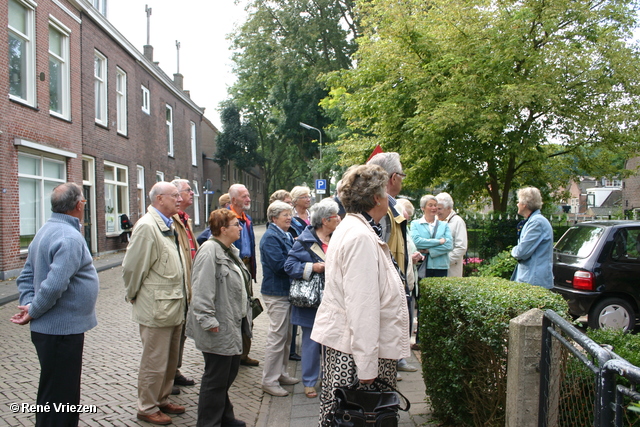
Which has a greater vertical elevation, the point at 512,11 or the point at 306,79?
the point at 306,79

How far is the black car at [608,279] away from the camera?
666 cm

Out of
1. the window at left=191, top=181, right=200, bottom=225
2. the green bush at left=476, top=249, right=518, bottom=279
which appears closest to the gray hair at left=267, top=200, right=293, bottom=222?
the green bush at left=476, top=249, right=518, bottom=279

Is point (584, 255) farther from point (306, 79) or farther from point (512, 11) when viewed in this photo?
point (306, 79)

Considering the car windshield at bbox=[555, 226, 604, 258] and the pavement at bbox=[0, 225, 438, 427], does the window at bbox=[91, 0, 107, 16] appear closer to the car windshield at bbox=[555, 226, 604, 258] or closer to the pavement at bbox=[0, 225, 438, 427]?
the pavement at bbox=[0, 225, 438, 427]

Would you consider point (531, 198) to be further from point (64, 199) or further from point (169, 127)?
point (169, 127)

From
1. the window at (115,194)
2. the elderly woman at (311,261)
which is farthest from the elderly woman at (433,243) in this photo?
the window at (115,194)

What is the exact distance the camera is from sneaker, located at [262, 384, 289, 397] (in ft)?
14.9

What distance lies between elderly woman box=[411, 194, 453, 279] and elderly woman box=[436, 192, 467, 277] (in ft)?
1.25

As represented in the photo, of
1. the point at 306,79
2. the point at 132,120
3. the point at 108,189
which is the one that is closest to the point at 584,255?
the point at 108,189

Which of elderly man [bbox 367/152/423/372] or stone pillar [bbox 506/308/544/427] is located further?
elderly man [bbox 367/152/423/372]

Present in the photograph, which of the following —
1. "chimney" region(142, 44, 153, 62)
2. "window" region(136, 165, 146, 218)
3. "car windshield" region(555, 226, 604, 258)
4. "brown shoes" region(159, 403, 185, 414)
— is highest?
"chimney" region(142, 44, 153, 62)

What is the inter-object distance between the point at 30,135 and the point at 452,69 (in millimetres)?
10487

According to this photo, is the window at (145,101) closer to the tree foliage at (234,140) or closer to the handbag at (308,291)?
the tree foliage at (234,140)

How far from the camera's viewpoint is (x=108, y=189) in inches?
713
